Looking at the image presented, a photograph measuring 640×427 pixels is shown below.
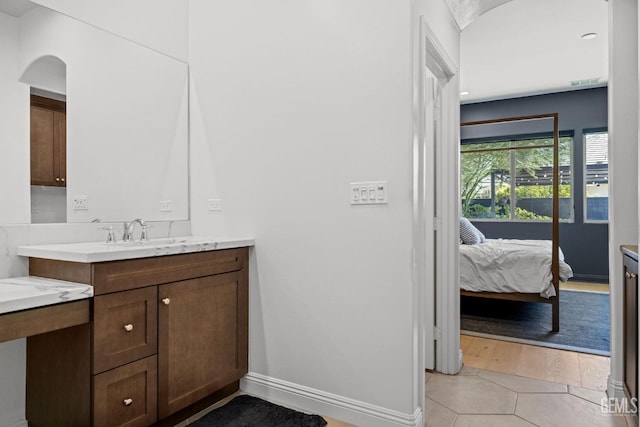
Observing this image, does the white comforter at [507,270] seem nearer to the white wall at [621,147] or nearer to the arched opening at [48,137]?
the white wall at [621,147]

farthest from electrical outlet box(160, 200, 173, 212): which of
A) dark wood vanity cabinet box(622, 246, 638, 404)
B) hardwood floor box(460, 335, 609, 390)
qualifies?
dark wood vanity cabinet box(622, 246, 638, 404)

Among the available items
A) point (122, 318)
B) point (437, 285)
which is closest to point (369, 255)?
point (437, 285)

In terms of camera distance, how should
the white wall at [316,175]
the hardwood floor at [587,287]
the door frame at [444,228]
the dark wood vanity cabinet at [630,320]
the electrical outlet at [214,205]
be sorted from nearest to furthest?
the dark wood vanity cabinet at [630,320] → the white wall at [316,175] → the electrical outlet at [214,205] → the door frame at [444,228] → the hardwood floor at [587,287]

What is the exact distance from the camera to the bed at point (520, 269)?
359 centimetres

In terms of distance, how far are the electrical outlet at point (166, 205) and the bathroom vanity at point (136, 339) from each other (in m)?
0.54

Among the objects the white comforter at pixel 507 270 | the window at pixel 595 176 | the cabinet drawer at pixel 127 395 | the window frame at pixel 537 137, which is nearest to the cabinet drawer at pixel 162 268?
the cabinet drawer at pixel 127 395

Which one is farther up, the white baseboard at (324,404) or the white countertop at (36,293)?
the white countertop at (36,293)

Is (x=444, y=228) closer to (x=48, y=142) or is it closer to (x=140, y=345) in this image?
(x=140, y=345)

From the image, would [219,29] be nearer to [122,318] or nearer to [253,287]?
[253,287]

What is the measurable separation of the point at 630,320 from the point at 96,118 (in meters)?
2.96

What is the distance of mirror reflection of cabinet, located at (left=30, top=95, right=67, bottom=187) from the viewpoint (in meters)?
1.95

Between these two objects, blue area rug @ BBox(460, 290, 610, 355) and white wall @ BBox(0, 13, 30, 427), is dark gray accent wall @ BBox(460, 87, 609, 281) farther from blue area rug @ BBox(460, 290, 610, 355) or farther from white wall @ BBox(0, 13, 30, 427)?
white wall @ BBox(0, 13, 30, 427)

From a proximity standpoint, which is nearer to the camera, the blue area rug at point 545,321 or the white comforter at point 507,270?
the blue area rug at point 545,321

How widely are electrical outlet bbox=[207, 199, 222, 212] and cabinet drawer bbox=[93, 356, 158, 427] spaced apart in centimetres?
100
